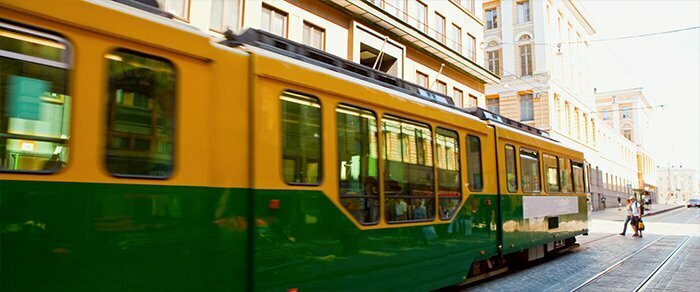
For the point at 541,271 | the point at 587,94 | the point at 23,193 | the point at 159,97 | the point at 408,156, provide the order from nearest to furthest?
the point at 23,193 < the point at 159,97 < the point at 408,156 < the point at 541,271 < the point at 587,94

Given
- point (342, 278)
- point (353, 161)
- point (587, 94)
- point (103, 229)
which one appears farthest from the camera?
point (587, 94)

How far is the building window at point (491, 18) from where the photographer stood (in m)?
37.1

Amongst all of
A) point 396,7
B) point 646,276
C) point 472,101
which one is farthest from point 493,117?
point 472,101

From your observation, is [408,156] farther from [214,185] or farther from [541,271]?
[541,271]

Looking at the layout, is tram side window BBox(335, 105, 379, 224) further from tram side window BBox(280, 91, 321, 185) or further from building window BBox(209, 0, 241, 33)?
building window BBox(209, 0, 241, 33)

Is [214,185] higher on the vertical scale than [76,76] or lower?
lower

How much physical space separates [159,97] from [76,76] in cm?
56

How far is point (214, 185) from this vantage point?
3621 millimetres

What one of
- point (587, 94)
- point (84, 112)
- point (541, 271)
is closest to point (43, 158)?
point (84, 112)

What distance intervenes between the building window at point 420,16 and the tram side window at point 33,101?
61.2ft

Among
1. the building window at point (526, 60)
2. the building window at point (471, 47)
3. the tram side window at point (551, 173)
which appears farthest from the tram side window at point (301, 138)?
the building window at point (526, 60)

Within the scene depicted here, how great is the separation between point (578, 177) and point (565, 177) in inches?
50.1

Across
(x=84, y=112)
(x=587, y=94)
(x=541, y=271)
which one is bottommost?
(x=541, y=271)

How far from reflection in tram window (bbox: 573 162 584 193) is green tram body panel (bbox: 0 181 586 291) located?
25.6 feet
